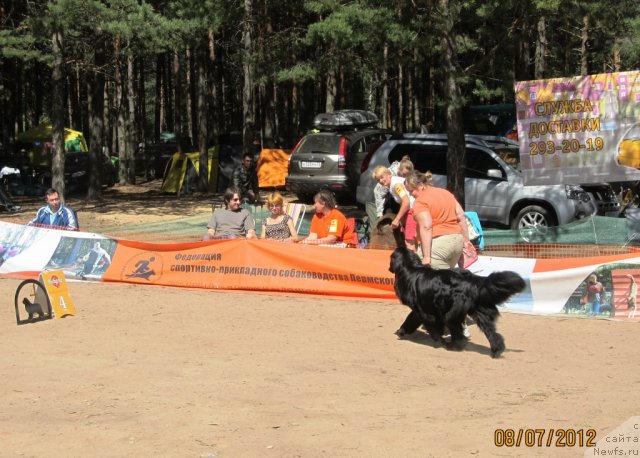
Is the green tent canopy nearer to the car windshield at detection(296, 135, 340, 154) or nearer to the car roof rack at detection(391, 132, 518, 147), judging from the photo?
the car windshield at detection(296, 135, 340, 154)

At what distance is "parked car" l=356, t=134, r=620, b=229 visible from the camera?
49.9 feet

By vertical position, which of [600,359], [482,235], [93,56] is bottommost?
[600,359]

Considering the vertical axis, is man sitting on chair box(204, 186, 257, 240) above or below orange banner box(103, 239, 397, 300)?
above

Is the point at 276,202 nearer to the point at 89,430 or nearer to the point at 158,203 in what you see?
the point at 89,430

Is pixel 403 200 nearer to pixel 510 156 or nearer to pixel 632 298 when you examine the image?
pixel 632 298

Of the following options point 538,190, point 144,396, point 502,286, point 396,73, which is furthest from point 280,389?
point 396,73

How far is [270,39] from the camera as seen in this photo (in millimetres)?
26391

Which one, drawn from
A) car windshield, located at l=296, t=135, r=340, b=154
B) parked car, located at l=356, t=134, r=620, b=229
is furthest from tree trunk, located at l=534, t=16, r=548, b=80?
parked car, located at l=356, t=134, r=620, b=229

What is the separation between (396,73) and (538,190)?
29.3m

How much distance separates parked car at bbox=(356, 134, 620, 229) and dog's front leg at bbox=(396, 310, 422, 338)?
6587mm

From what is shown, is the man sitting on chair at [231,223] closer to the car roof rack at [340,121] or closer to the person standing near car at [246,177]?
the person standing near car at [246,177]

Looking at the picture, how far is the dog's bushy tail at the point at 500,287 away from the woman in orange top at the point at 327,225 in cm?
407

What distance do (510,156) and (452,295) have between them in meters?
8.74
